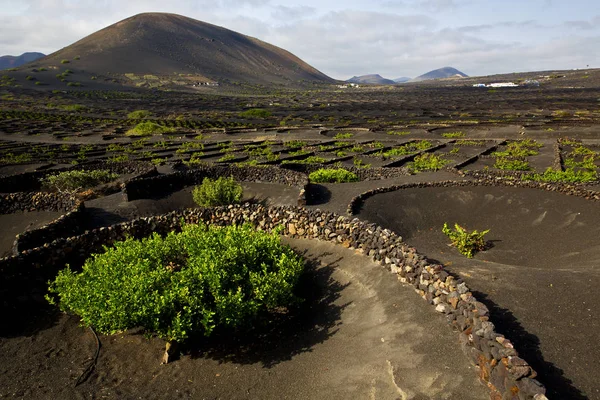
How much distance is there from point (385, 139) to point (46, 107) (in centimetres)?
9542

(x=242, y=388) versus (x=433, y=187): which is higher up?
(x=433, y=187)

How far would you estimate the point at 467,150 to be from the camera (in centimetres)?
4062

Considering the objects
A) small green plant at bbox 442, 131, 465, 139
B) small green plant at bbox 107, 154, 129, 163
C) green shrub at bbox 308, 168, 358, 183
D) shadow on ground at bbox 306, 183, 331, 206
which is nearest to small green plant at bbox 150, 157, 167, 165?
small green plant at bbox 107, 154, 129, 163

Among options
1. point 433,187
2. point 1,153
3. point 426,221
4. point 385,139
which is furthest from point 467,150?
point 1,153

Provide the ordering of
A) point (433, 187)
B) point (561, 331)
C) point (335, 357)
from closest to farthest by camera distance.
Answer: point (561, 331), point (335, 357), point (433, 187)

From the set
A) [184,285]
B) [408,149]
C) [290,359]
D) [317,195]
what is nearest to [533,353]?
[290,359]

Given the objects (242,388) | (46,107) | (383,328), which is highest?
(46,107)

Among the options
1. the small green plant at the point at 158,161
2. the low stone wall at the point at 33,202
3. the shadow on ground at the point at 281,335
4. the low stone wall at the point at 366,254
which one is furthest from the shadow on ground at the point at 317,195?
the small green plant at the point at 158,161

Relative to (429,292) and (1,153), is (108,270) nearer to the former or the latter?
(429,292)

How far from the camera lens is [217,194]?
20.6 meters

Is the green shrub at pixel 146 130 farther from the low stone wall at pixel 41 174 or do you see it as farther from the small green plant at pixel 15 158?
the low stone wall at pixel 41 174

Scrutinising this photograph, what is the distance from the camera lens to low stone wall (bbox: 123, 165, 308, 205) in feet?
72.1

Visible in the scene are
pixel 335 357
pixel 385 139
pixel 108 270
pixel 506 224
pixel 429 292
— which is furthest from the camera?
pixel 385 139

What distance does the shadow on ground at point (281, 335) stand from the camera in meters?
9.22
